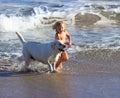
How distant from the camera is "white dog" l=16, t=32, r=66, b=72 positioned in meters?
8.03

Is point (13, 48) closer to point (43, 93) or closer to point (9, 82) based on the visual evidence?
point (9, 82)

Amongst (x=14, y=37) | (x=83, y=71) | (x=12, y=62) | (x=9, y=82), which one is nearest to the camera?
(x=9, y=82)

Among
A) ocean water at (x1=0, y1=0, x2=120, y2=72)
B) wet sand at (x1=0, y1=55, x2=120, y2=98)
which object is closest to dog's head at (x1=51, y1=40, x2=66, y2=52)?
wet sand at (x1=0, y1=55, x2=120, y2=98)

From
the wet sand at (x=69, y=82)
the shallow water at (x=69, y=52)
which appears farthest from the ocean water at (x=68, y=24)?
the wet sand at (x=69, y=82)

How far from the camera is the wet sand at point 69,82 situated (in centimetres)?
706

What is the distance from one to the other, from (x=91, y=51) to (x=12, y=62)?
1716 millimetres

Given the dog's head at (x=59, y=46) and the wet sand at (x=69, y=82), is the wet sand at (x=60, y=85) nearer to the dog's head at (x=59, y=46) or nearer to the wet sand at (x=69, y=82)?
the wet sand at (x=69, y=82)

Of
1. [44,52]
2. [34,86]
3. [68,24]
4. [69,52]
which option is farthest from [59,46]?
[68,24]

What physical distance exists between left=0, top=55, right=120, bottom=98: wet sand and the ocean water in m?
0.80

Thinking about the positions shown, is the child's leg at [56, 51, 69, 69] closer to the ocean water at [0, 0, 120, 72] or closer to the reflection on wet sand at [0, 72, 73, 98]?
the reflection on wet sand at [0, 72, 73, 98]

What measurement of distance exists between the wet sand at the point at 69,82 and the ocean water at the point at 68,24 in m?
0.80

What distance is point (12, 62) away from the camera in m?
9.05

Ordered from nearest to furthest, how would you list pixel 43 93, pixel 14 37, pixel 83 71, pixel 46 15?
1. pixel 43 93
2. pixel 83 71
3. pixel 14 37
4. pixel 46 15

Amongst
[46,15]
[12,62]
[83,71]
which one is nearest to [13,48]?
[12,62]
